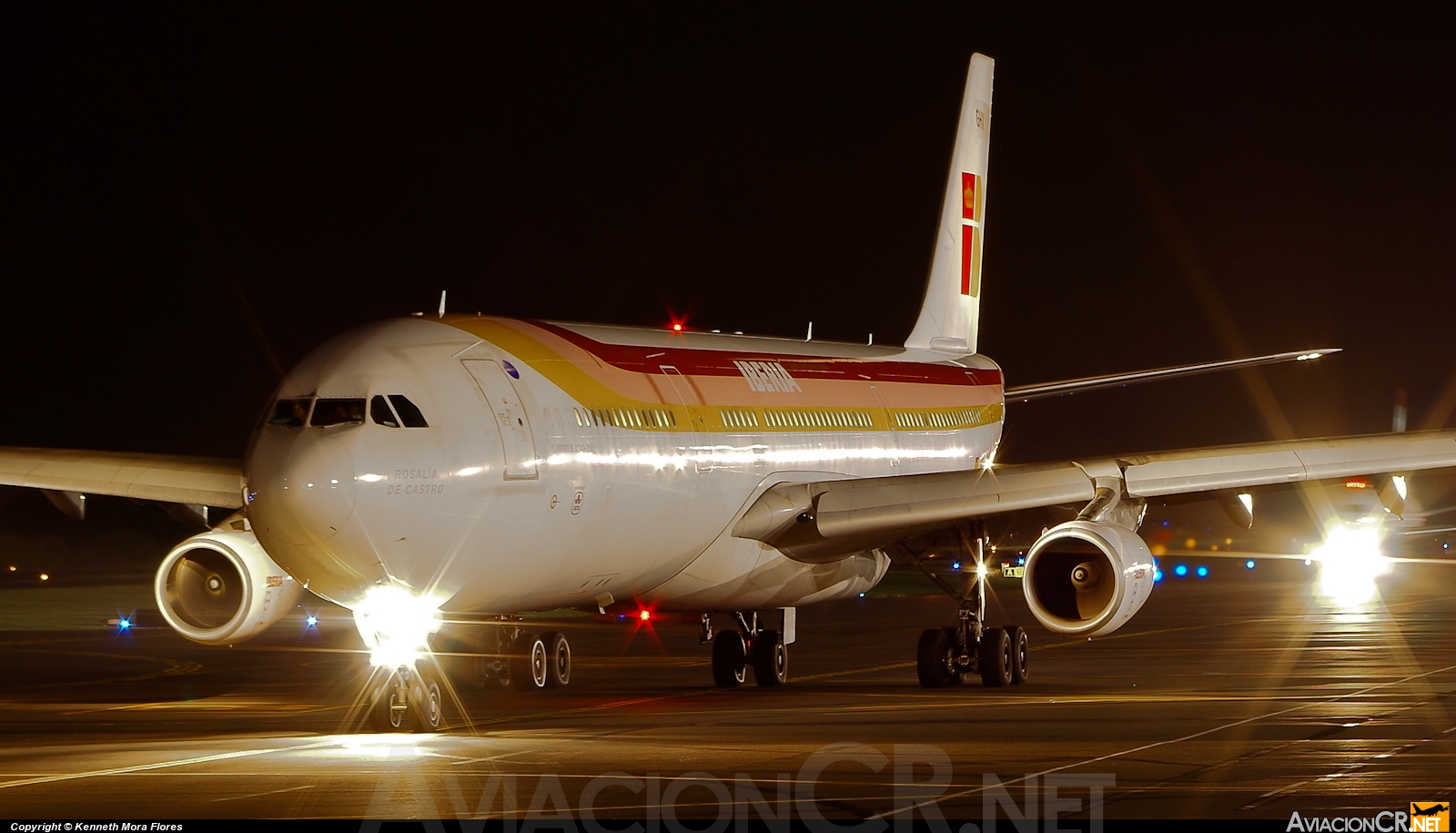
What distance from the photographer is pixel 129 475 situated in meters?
19.8

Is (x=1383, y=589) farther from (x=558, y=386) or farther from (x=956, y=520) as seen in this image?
(x=558, y=386)

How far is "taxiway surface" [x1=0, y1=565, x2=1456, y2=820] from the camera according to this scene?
12094 mm

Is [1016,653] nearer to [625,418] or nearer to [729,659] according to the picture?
[729,659]

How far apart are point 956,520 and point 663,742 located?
7.66 meters

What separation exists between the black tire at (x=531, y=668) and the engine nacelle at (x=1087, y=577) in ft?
22.4

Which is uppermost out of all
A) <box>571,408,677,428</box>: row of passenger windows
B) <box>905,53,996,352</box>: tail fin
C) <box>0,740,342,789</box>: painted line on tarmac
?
<box>905,53,996,352</box>: tail fin

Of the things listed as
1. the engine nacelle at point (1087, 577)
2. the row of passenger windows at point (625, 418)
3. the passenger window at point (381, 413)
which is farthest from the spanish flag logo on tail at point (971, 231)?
the passenger window at point (381, 413)

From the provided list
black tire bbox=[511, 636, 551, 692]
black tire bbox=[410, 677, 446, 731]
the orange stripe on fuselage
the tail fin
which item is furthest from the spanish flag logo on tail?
black tire bbox=[410, 677, 446, 731]

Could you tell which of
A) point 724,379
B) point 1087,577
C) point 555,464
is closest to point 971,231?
point 724,379

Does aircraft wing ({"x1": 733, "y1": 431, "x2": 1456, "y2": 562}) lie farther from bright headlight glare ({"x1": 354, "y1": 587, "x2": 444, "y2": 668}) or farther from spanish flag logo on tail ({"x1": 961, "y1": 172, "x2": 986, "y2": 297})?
spanish flag logo on tail ({"x1": 961, "y1": 172, "x2": 986, "y2": 297})

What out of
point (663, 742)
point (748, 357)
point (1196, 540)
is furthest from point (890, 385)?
point (1196, 540)

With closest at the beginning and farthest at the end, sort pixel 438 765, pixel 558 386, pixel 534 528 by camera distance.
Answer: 1. pixel 438 765
2. pixel 534 528
3. pixel 558 386

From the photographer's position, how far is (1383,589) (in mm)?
48062

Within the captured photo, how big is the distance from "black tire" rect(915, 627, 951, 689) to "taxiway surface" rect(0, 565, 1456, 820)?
11.2 inches
